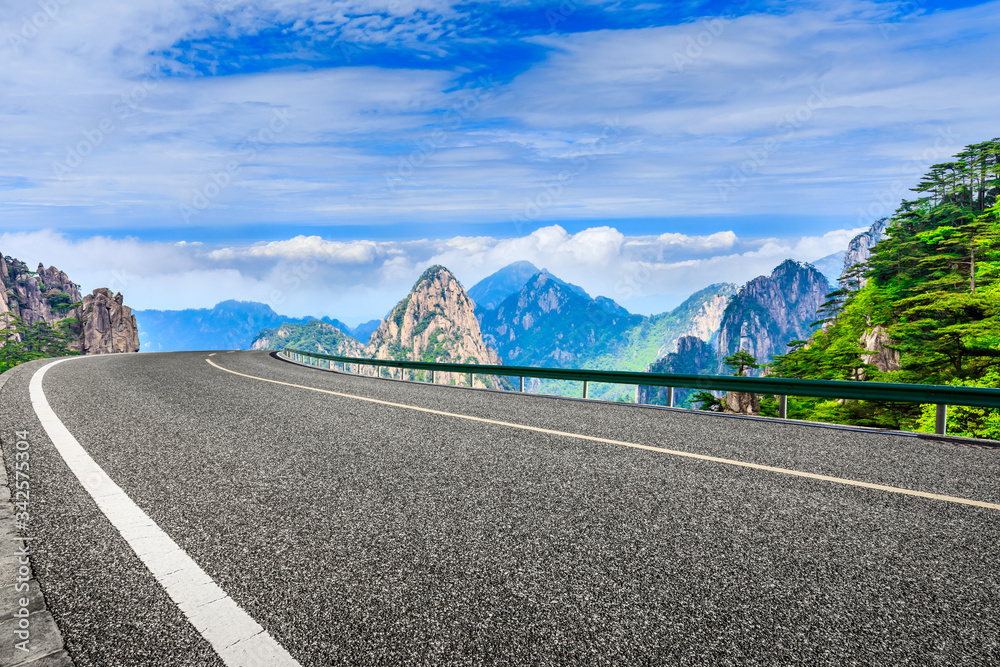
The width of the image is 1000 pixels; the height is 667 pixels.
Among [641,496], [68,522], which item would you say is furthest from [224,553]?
[641,496]

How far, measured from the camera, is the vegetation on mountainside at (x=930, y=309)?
28172 mm

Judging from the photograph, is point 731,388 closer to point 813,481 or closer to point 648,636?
point 813,481

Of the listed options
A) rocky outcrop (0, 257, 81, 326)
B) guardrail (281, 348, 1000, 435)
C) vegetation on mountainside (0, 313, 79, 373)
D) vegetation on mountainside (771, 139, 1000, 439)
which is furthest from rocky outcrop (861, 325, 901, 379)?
rocky outcrop (0, 257, 81, 326)

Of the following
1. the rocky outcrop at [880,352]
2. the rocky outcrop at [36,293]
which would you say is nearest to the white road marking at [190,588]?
the rocky outcrop at [880,352]

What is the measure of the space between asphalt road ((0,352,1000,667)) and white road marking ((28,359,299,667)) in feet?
0.19

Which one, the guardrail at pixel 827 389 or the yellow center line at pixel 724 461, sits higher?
the guardrail at pixel 827 389

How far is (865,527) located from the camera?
12.6ft

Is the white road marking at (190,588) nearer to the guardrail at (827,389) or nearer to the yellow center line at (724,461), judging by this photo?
the yellow center line at (724,461)

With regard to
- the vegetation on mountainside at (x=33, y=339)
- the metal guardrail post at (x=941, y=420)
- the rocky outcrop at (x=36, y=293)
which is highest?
the rocky outcrop at (x=36, y=293)

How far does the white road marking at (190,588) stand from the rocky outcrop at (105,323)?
152 meters

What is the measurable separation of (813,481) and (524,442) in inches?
120

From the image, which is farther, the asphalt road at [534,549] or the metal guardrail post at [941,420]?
the metal guardrail post at [941,420]

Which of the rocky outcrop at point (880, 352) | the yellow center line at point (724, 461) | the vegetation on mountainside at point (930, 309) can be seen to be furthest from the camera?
the rocky outcrop at point (880, 352)

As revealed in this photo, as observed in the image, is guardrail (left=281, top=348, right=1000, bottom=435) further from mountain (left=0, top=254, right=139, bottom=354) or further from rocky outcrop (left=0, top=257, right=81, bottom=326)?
rocky outcrop (left=0, top=257, right=81, bottom=326)
